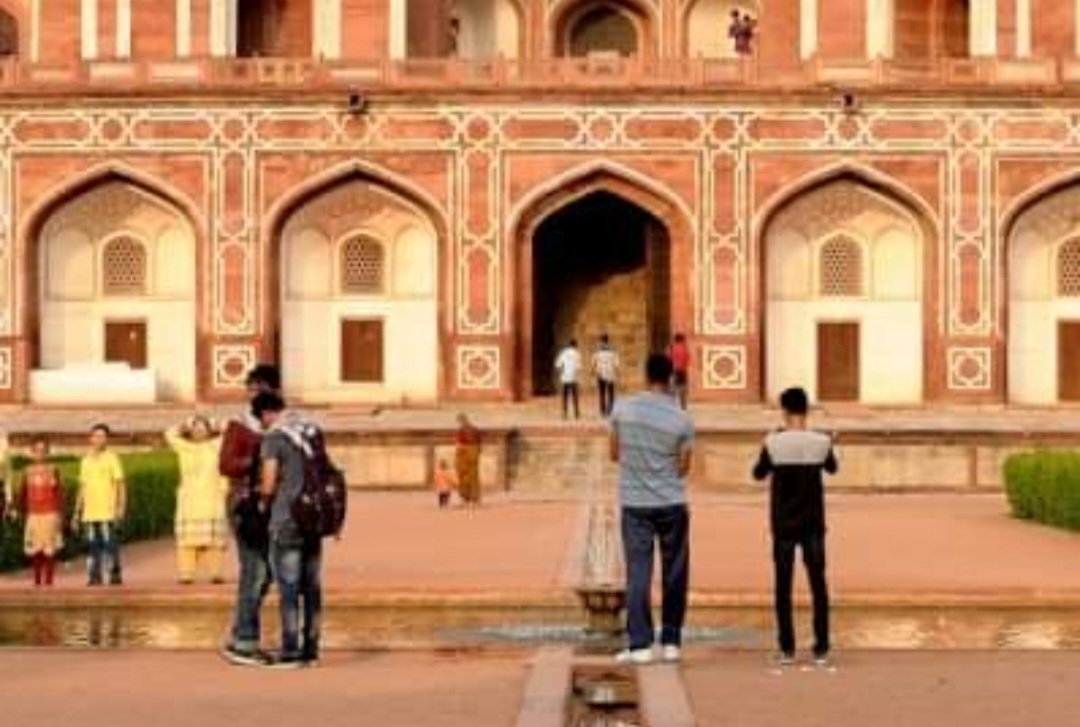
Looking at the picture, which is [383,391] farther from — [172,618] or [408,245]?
[172,618]

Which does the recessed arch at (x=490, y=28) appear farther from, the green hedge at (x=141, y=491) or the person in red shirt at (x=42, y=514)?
the person in red shirt at (x=42, y=514)

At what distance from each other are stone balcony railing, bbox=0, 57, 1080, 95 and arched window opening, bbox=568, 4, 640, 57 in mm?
7396

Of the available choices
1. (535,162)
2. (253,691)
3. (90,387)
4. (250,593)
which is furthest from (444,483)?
(253,691)

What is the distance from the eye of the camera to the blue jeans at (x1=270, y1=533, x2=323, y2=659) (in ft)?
33.4

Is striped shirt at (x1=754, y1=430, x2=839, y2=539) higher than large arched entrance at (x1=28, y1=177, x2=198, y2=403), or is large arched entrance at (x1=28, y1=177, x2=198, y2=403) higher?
large arched entrance at (x1=28, y1=177, x2=198, y2=403)

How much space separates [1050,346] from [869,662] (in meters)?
21.3

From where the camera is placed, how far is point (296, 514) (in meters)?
10.3

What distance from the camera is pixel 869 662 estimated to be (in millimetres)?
10070

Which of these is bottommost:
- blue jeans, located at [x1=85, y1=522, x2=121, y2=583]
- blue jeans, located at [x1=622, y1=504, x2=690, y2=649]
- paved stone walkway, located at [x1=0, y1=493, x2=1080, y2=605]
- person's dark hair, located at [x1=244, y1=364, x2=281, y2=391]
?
paved stone walkway, located at [x1=0, y1=493, x2=1080, y2=605]

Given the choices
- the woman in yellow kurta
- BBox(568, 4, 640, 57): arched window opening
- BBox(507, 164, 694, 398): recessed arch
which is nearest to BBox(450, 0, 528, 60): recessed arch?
BBox(568, 4, 640, 57): arched window opening

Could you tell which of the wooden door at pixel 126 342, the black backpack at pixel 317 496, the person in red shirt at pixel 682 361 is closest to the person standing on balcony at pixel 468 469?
the person in red shirt at pixel 682 361

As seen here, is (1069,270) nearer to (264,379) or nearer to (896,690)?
(264,379)

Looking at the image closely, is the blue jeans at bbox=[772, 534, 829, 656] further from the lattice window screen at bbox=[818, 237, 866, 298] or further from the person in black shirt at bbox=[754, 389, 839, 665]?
the lattice window screen at bbox=[818, 237, 866, 298]

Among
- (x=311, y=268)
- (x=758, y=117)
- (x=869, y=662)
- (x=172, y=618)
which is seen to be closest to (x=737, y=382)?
(x=758, y=117)
